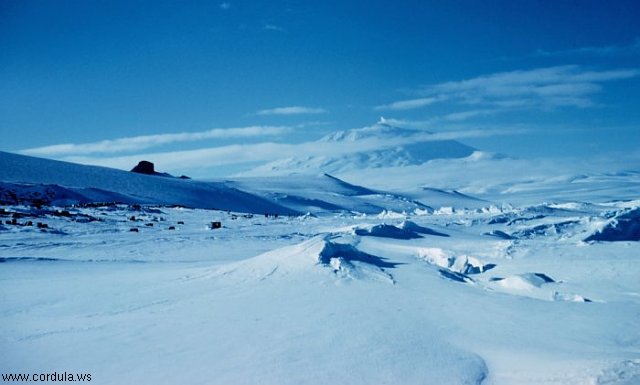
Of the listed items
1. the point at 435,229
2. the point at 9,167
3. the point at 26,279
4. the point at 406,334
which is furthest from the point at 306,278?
the point at 9,167

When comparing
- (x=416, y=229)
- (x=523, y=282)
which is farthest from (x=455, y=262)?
(x=416, y=229)

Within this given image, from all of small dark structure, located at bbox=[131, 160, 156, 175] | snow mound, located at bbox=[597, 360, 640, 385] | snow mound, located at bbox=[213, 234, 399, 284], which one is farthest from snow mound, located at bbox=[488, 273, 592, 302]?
small dark structure, located at bbox=[131, 160, 156, 175]

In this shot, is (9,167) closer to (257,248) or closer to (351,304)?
(257,248)

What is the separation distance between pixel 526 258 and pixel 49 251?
9244mm

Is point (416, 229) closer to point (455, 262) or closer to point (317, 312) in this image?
point (455, 262)

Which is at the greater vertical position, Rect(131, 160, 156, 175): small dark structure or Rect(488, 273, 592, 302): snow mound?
Rect(131, 160, 156, 175): small dark structure

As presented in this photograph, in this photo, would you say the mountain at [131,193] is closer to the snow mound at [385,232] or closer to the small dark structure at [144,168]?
the small dark structure at [144,168]

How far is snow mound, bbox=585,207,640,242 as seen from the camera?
1224cm

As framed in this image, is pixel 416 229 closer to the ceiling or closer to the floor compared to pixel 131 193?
closer to the floor

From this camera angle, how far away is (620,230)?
12492mm

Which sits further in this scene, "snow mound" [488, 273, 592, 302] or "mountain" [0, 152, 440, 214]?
"mountain" [0, 152, 440, 214]

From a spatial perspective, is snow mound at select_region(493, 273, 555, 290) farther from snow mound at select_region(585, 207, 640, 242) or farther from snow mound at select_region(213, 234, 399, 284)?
snow mound at select_region(585, 207, 640, 242)

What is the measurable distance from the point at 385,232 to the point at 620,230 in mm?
5903

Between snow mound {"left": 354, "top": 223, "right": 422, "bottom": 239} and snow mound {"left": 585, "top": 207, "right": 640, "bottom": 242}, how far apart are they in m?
4.17
